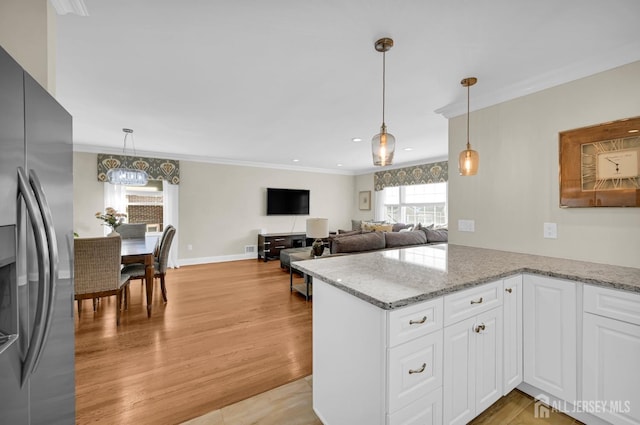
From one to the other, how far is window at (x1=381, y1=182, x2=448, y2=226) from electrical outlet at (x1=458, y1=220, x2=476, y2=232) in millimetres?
3277

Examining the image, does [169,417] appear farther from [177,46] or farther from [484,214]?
[484,214]

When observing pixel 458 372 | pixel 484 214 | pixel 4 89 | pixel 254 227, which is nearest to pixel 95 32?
pixel 4 89

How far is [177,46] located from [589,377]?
3277mm

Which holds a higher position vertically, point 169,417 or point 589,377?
point 589,377

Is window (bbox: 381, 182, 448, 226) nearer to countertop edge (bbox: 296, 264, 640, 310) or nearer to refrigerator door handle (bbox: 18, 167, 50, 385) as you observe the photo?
countertop edge (bbox: 296, 264, 640, 310)

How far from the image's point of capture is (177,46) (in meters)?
1.84

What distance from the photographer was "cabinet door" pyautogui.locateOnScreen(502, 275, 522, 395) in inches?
64.0

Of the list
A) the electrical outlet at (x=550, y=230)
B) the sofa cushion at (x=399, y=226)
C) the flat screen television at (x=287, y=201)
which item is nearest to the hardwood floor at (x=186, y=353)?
the electrical outlet at (x=550, y=230)

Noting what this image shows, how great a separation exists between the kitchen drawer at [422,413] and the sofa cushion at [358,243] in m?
2.07

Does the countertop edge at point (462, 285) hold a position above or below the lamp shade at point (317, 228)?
below

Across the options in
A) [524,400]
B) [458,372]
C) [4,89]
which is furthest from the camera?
[524,400]

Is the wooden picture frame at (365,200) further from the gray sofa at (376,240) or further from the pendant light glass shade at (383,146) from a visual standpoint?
the pendant light glass shade at (383,146)

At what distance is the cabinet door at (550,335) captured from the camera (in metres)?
1.55

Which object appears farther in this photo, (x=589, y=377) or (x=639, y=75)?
(x=639, y=75)
